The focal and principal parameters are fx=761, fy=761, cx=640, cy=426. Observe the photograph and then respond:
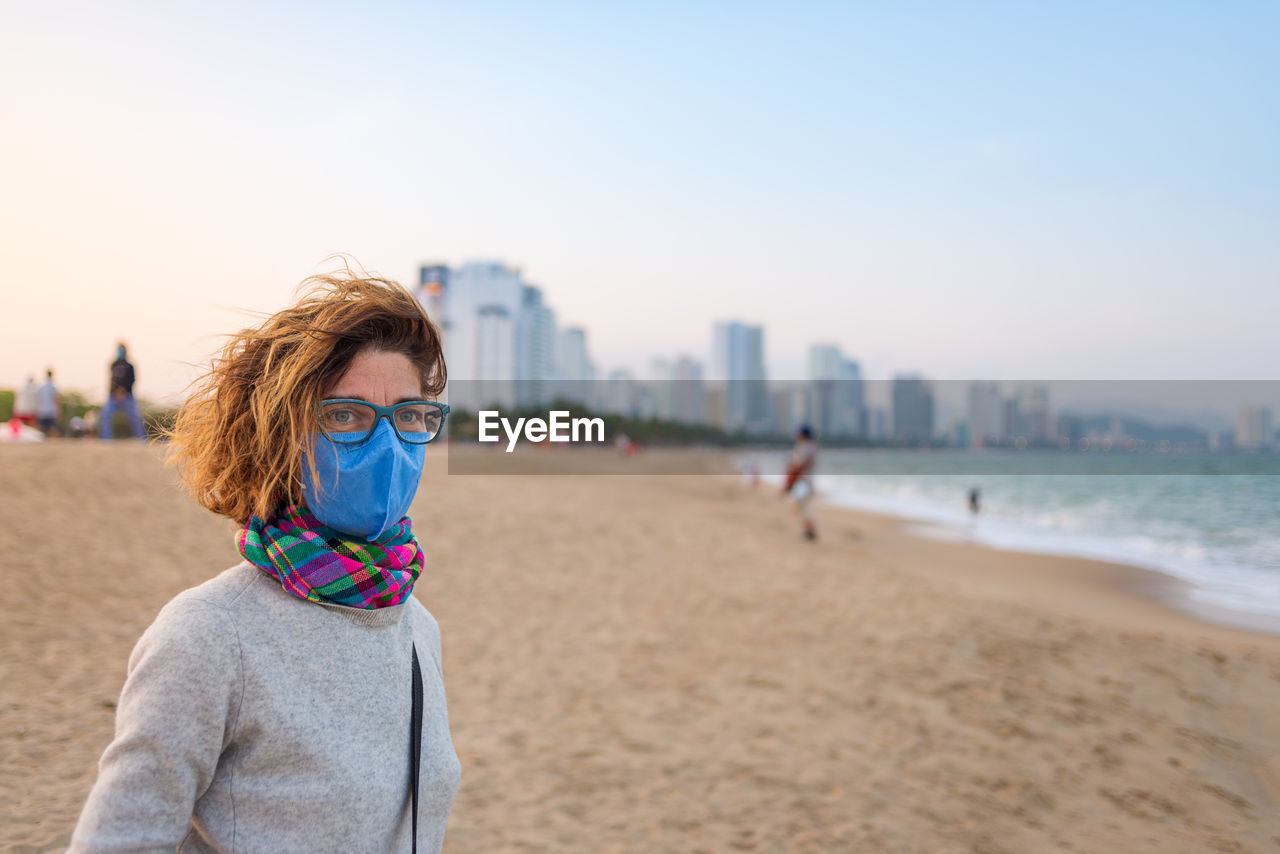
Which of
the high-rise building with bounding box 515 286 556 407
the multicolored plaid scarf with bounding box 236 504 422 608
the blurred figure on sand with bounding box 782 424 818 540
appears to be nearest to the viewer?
the multicolored plaid scarf with bounding box 236 504 422 608

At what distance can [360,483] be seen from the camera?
135cm

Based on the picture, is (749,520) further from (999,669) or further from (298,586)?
(298,586)

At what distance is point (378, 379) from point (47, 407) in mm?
18275

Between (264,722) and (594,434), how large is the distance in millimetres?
4829

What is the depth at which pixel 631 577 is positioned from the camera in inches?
373

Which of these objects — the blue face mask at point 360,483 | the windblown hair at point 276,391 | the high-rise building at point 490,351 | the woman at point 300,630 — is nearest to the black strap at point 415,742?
the woman at point 300,630

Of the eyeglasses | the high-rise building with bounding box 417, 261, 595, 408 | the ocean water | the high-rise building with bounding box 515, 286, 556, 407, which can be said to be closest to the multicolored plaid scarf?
the eyeglasses

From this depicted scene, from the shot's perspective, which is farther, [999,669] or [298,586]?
[999,669]

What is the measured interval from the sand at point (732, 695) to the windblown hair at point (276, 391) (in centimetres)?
297

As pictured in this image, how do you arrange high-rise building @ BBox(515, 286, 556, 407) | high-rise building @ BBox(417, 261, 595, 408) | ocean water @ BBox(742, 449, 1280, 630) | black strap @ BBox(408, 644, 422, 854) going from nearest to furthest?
1. black strap @ BBox(408, 644, 422, 854)
2. ocean water @ BBox(742, 449, 1280, 630)
3. high-rise building @ BBox(417, 261, 595, 408)
4. high-rise building @ BBox(515, 286, 556, 407)

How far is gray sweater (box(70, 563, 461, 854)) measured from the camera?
1.01m

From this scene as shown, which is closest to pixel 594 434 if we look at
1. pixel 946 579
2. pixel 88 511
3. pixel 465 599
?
pixel 465 599

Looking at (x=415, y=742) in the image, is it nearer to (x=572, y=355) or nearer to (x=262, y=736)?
(x=262, y=736)

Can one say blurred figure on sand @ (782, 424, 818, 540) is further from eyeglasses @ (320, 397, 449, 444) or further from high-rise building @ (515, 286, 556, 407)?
high-rise building @ (515, 286, 556, 407)
